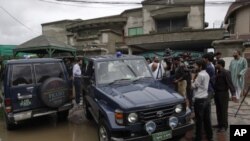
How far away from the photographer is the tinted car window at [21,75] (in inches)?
276

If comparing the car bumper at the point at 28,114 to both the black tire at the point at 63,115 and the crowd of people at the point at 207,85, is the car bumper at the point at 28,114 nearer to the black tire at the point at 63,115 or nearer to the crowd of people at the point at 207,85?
the black tire at the point at 63,115

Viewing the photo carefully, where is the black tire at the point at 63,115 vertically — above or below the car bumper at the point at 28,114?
below

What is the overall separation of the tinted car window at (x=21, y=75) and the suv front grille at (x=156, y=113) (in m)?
4.08

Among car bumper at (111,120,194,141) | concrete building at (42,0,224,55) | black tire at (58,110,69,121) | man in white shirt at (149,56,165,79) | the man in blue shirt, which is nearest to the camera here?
car bumper at (111,120,194,141)

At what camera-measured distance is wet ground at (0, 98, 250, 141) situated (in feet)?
21.6

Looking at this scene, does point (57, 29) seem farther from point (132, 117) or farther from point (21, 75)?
point (132, 117)

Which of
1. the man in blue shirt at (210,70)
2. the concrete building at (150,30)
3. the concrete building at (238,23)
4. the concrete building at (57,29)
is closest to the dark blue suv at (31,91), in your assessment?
the man in blue shirt at (210,70)

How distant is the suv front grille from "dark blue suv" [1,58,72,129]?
3.45 m

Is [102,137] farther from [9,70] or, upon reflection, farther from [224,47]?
[224,47]

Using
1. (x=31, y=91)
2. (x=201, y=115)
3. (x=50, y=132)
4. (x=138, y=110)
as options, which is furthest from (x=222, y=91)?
(x=31, y=91)

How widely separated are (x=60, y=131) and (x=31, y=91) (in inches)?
56.5

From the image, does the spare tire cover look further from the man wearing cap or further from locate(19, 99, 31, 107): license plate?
the man wearing cap

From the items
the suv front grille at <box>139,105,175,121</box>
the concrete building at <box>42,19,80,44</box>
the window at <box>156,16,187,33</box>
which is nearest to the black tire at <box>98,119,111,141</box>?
the suv front grille at <box>139,105,175,121</box>

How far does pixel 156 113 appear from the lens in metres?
4.68
